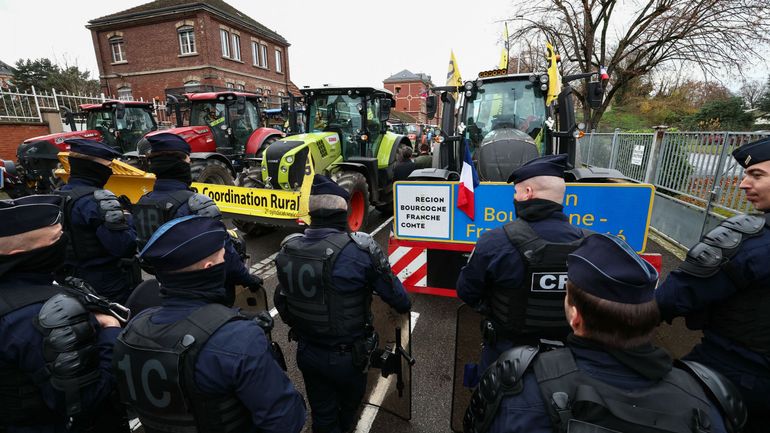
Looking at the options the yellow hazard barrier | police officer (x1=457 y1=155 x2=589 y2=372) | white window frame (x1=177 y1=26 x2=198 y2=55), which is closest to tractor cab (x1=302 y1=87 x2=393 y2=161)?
the yellow hazard barrier

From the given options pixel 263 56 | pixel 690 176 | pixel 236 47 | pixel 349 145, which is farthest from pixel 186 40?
pixel 690 176

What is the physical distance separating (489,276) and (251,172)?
5.90 m

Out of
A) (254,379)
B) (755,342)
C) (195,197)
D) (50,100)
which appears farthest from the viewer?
(50,100)

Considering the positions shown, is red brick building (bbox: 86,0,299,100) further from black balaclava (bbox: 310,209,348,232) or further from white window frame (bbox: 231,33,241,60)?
black balaclava (bbox: 310,209,348,232)

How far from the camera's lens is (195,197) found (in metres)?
3.24

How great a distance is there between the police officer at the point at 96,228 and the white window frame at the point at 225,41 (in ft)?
78.1

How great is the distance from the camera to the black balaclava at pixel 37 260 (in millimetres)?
1526

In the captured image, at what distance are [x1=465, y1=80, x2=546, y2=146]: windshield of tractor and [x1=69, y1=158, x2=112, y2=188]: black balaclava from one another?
4477mm

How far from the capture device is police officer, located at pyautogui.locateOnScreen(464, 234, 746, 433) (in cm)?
97

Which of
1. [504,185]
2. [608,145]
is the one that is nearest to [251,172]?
[504,185]

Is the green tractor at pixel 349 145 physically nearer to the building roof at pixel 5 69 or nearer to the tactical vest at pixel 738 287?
the tactical vest at pixel 738 287

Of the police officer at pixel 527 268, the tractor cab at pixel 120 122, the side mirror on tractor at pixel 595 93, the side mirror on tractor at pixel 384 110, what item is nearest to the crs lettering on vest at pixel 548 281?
the police officer at pixel 527 268

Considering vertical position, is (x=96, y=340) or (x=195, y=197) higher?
(x=195, y=197)

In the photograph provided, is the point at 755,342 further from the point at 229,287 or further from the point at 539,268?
the point at 229,287
